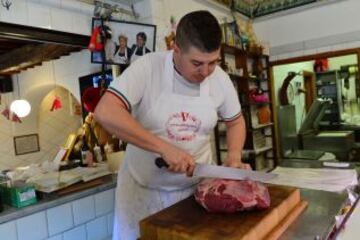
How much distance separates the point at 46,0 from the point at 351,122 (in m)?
4.62

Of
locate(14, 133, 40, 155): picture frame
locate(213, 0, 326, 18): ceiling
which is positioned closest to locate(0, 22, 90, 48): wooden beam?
locate(14, 133, 40, 155): picture frame

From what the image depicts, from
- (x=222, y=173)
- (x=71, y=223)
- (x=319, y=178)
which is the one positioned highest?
(x=222, y=173)

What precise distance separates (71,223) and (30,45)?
86 cm

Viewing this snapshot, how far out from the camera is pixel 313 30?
10.2 ft

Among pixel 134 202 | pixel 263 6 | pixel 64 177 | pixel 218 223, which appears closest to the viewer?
pixel 218 223

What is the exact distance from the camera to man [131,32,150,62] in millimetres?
1824

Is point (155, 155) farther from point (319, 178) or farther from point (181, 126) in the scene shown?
point (319, 178)

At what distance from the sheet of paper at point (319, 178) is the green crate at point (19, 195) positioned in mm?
946

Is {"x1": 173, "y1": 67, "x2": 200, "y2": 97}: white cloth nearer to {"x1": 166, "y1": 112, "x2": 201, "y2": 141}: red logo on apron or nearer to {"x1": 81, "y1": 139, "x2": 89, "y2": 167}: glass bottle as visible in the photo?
{"x1": 166, "y1": 112, "x2": 201, "y2": 141}: red logo on apron

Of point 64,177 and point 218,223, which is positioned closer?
point 218,223

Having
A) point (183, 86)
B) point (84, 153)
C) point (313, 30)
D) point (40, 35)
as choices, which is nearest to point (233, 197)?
point (183, 86)

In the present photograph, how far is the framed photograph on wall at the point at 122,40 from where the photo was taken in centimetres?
169

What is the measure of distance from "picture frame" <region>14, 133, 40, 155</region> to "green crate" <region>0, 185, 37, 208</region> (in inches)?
12.1

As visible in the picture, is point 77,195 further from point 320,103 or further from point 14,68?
point 320,103
